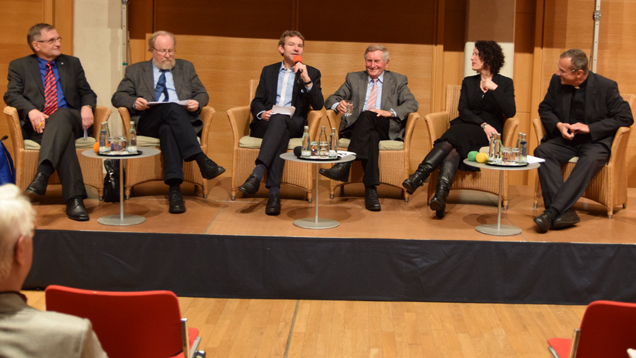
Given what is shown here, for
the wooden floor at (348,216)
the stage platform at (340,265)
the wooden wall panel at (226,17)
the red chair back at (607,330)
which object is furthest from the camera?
the wooden wall panel at (226,17)

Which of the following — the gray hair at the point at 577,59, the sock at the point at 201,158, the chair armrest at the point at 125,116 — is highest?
the gray hair at the point at 577,59

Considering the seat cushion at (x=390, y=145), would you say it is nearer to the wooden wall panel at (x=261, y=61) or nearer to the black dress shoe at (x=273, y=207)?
the black dress shoe at (x=273, y=207)

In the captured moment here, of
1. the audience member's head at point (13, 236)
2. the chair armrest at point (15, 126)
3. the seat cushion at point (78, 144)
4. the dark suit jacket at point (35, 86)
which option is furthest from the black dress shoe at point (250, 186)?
the audience member's head at point (13, 236)

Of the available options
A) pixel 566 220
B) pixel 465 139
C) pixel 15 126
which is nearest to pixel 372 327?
pixel 566 220

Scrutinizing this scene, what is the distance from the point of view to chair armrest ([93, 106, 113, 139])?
4633 millimetres

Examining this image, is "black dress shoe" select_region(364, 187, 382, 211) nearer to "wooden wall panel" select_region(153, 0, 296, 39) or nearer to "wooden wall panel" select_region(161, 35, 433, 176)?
"wooden wall panel" select_region(161, 35, 433, 176)

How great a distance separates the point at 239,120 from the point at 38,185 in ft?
4.82

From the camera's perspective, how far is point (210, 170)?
171 inches

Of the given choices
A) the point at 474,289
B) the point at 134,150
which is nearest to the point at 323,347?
the point at 474,289

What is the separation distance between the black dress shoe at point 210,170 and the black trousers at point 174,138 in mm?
114

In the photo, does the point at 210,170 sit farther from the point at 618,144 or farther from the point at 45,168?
the point at 618,144

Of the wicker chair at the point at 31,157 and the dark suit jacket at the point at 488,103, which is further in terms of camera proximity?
the dark suit jacket at the point at 488,103

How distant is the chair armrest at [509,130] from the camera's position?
179 inches

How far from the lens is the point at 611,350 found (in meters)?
1.85
